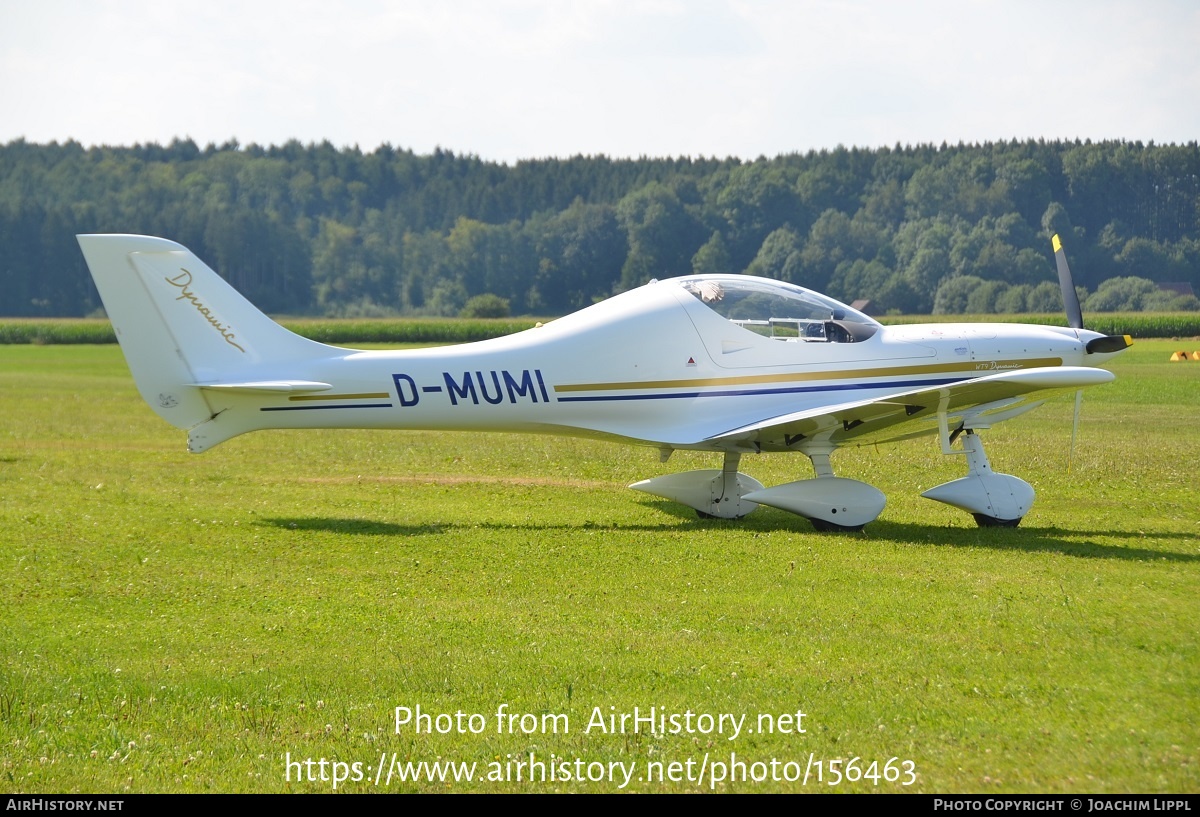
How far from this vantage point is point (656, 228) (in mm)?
82875

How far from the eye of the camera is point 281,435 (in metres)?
21.2

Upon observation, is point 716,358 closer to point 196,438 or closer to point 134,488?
point 196,438

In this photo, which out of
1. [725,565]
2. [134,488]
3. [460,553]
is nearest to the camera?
[725,565]

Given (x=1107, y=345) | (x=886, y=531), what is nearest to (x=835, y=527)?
(x=886, y=531)

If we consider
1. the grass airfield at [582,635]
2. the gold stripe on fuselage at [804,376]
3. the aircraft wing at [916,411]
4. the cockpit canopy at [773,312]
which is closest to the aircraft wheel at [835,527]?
the grass airfield at [582,635]

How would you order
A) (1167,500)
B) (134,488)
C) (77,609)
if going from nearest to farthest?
(77,609), (1167,500), (134,488)

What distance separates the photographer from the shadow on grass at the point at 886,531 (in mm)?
9992

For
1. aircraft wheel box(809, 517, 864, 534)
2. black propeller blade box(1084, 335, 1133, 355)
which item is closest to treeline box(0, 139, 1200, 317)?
black propeller blade box(1084, 335, 1133, 355)

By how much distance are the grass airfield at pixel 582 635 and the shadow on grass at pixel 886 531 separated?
0.21ft
